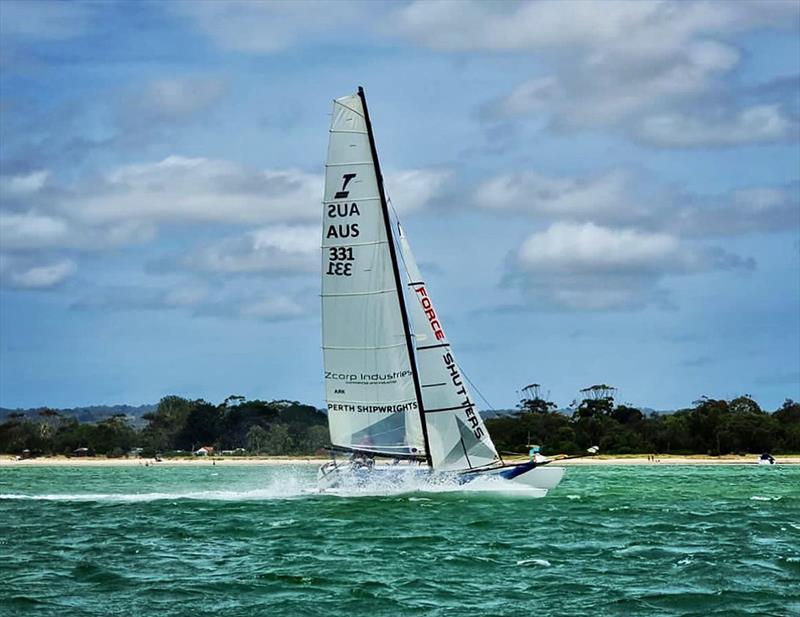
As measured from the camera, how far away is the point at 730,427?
13638 centimetres

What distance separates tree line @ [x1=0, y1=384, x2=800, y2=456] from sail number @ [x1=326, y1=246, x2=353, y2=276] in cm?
9046

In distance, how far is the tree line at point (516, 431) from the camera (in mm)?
137750

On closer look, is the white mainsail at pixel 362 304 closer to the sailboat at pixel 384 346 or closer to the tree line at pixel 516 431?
the sailboat at pixel 384 346

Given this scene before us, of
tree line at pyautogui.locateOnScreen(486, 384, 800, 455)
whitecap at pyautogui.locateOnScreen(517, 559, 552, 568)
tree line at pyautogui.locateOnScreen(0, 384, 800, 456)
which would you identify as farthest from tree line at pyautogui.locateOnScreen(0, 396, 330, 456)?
whitecap at pyautogui.locateOnScreen(517, 559, 552, 568)

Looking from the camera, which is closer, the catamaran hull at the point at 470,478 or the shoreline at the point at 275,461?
the catamaran hull at the point at 470,478

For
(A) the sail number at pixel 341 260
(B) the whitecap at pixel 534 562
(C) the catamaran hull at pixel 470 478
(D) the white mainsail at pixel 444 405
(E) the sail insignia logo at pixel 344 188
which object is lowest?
(B) the whitecap at pixel 534 562

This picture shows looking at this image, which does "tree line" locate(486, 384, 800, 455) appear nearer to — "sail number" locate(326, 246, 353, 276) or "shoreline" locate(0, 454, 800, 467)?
"shoreline" locate(0, 454, 800, 467)

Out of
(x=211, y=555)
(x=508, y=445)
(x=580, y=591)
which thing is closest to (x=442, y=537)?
(x=211, y=555)

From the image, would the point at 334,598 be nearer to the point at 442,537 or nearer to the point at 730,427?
the point at 442,537

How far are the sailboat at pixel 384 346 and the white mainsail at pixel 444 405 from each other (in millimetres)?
35

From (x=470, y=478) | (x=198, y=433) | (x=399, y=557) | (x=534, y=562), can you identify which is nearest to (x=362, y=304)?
(x=470, y=478)

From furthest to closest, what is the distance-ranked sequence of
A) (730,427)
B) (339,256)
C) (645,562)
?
(730,427), (339,256), (645,562)

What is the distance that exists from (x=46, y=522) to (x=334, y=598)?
1929cm

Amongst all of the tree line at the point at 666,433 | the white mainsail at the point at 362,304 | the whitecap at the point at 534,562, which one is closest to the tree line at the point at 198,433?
the tree line at the point at 666,433
